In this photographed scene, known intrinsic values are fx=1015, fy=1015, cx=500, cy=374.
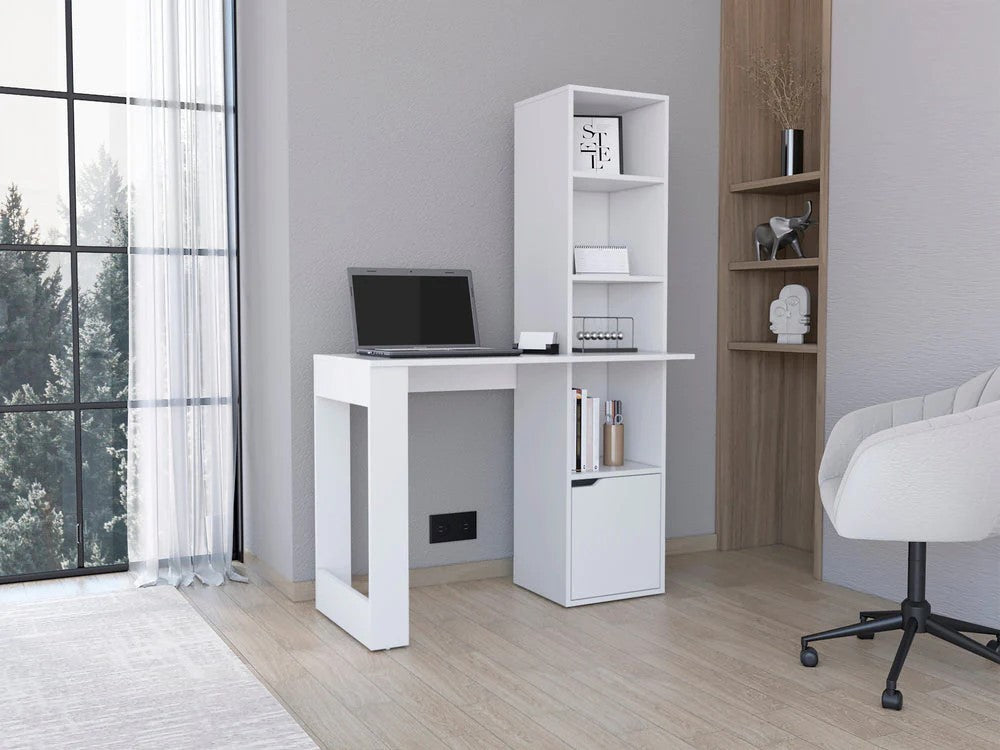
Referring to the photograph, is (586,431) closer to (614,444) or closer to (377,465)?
(614,444)

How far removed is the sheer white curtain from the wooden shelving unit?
2065mm

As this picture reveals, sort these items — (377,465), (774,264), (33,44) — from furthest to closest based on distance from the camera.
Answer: (774,264) → (33,44) → (377,465)

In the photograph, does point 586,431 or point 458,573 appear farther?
point 458,573

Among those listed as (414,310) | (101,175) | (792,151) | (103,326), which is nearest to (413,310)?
(414,310)

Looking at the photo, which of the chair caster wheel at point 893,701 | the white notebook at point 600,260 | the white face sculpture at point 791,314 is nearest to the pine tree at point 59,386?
the white notebook at point 600,260

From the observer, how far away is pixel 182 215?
3.80 metres

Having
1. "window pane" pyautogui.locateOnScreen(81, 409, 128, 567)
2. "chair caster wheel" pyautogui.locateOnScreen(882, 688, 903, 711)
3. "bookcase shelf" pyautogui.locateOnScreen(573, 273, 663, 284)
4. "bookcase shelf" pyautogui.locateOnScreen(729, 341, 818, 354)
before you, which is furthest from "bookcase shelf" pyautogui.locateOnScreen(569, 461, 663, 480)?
"window pane" pyautogui.locateOnScreen(81, 409, 128, 567)

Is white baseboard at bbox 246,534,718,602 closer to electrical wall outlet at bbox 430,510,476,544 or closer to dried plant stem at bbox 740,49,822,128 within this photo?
electrical wall outlet at bbox 430,510,476,544

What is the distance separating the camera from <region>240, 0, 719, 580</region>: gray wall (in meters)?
3.60

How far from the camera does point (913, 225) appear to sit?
3.47 meters

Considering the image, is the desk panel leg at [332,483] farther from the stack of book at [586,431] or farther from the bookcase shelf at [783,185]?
the bookcase shelf at [783,185]

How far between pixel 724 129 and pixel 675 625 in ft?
7.01

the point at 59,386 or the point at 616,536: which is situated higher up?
A: the point at 59,386

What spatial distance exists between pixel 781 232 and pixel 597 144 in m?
0.93
